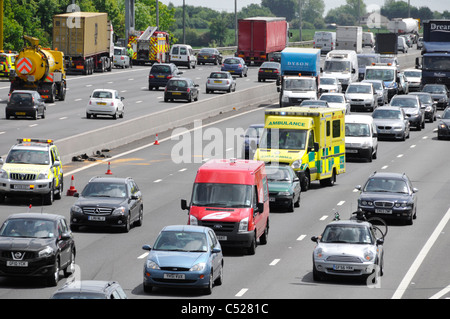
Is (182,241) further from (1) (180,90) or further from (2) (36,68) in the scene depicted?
(1) (180,90)

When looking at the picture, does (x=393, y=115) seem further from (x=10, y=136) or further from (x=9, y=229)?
(x=9, y=229)

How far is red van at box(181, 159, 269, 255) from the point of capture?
27.2m

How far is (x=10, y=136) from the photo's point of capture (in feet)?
164

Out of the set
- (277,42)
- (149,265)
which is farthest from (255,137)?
(277,42)

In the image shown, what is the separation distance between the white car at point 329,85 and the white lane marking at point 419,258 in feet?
111

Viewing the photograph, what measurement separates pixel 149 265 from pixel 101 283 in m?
5.17

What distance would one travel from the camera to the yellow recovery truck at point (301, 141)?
3738cm

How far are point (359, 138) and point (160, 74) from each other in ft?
102

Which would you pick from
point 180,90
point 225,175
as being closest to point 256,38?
point 180,90

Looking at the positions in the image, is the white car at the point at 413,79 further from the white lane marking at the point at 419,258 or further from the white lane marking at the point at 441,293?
the white lane marking at the point at 441,293

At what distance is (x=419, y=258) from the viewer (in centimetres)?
2769

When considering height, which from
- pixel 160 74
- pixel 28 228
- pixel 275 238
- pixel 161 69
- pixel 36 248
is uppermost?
pixel 161 69

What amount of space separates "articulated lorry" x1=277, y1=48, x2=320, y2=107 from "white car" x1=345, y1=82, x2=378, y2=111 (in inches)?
110
